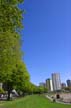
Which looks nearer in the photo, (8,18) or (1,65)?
(8,18)

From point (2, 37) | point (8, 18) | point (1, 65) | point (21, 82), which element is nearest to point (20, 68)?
point (21, 82)

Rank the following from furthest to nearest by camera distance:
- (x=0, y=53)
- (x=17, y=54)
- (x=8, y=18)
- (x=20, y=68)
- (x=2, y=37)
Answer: (x=20, y=68), (x=17, y=54), (x=0, y=53), (x=2, y=37), (x=8, y=18)

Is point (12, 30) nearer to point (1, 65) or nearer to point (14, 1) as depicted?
point (14, 1)

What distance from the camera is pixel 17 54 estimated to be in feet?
113

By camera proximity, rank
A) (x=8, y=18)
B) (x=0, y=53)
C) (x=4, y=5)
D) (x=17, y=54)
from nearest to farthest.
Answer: (x=4, y=5) < (x=8, y=18) < (x=0, y=53) < (x=17, y=54)

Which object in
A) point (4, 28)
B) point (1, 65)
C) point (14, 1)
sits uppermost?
point (14, 1)

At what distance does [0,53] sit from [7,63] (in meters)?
3.71

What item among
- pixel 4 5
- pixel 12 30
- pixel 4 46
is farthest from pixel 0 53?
pixel 4 5

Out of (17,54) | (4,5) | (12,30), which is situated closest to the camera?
(4,5)

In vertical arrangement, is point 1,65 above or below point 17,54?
below

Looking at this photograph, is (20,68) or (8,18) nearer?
(8,18)

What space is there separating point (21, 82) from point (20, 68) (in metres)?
4.18

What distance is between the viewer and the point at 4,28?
70.2 feet

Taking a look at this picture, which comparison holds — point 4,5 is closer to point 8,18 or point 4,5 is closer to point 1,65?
point 8,18
